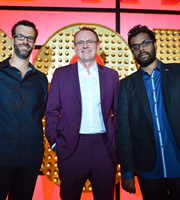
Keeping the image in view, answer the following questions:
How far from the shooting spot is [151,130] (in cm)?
165

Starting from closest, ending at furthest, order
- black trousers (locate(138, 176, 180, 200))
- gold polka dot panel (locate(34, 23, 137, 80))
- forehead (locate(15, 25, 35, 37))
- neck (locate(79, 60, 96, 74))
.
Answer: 1. black trousers (locate(138, 176, 180, 200))
2. forehead (locate(15, 25, 35, 37))
3. neck (locate(79, 60, 96, 74))
4. gold polka dot panel (locate(34, 23, 137, 80))

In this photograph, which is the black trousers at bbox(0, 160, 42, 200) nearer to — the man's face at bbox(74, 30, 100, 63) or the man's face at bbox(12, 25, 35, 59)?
the man's face at bbox(12, 25, 35, 59)

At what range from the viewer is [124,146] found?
173 cm

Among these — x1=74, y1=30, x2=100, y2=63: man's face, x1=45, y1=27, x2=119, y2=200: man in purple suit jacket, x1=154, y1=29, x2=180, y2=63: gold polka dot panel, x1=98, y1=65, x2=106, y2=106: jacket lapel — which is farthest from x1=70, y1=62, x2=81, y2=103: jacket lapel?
x1=154, y1=29, x2=180, y2=63: gold polka dot panel

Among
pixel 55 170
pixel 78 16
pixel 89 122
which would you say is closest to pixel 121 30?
pixel 78 16

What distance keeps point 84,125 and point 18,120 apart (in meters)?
0.70

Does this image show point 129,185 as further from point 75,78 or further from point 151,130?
point 75,78

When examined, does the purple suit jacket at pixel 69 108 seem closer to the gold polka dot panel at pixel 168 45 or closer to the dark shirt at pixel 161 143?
the dark shirt at pixel 161 143

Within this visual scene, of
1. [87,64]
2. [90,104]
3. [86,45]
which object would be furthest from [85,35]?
[90,104]

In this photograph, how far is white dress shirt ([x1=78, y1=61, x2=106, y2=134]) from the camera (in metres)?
1.89

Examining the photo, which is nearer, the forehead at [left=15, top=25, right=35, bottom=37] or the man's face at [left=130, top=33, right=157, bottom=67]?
the man's face at [left=130, top=33, right=157, bottom=67]

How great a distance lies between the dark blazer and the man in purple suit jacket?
0.62 feet

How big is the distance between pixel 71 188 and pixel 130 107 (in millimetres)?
1048

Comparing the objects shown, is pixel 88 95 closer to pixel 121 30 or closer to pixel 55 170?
pixel 55 170
